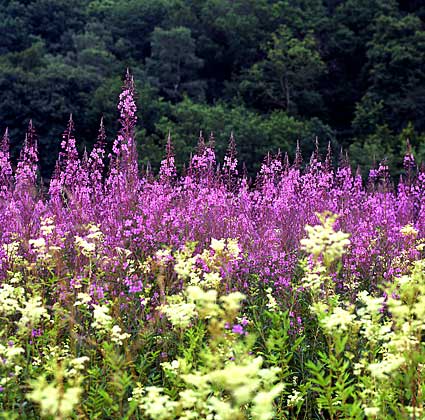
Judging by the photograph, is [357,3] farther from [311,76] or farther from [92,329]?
[92,329]

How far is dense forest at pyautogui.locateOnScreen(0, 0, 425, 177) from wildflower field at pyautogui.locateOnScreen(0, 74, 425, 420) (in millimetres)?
13946

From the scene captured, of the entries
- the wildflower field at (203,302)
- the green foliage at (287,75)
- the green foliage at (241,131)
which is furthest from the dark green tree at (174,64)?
the wildflower field at (203,302)

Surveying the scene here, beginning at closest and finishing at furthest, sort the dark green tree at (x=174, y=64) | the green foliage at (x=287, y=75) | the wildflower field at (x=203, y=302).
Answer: the wildflower field at (x=203, y=302)
the green foliage at (x=287, y=75)
the dark green tree at (x=174, y=64)

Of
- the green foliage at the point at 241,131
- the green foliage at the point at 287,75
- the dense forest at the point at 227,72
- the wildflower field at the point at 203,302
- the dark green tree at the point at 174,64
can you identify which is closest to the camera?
the wildflower field at the point at 203,302

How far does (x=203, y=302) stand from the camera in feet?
7.30

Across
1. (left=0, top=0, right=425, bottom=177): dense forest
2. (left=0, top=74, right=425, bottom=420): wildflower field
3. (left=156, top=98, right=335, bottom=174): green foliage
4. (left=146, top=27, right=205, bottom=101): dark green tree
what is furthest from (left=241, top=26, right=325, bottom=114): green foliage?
(left=0, top=74, right=425, bottom=420): wildflower field

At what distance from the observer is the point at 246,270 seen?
462 cm

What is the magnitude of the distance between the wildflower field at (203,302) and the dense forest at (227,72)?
13.9m

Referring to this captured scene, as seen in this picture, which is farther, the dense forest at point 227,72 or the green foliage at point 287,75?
the green foliage at point 287,75

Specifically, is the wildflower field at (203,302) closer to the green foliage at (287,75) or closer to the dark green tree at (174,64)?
the green foliage at (287,75)

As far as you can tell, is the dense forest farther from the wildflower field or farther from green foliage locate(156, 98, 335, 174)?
the wildflower field

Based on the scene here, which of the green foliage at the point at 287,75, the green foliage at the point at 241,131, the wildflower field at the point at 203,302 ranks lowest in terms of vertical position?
the wildflower field at the point at 203,302

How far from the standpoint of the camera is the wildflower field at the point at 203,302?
2.32 m

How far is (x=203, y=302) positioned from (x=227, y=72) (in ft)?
101
